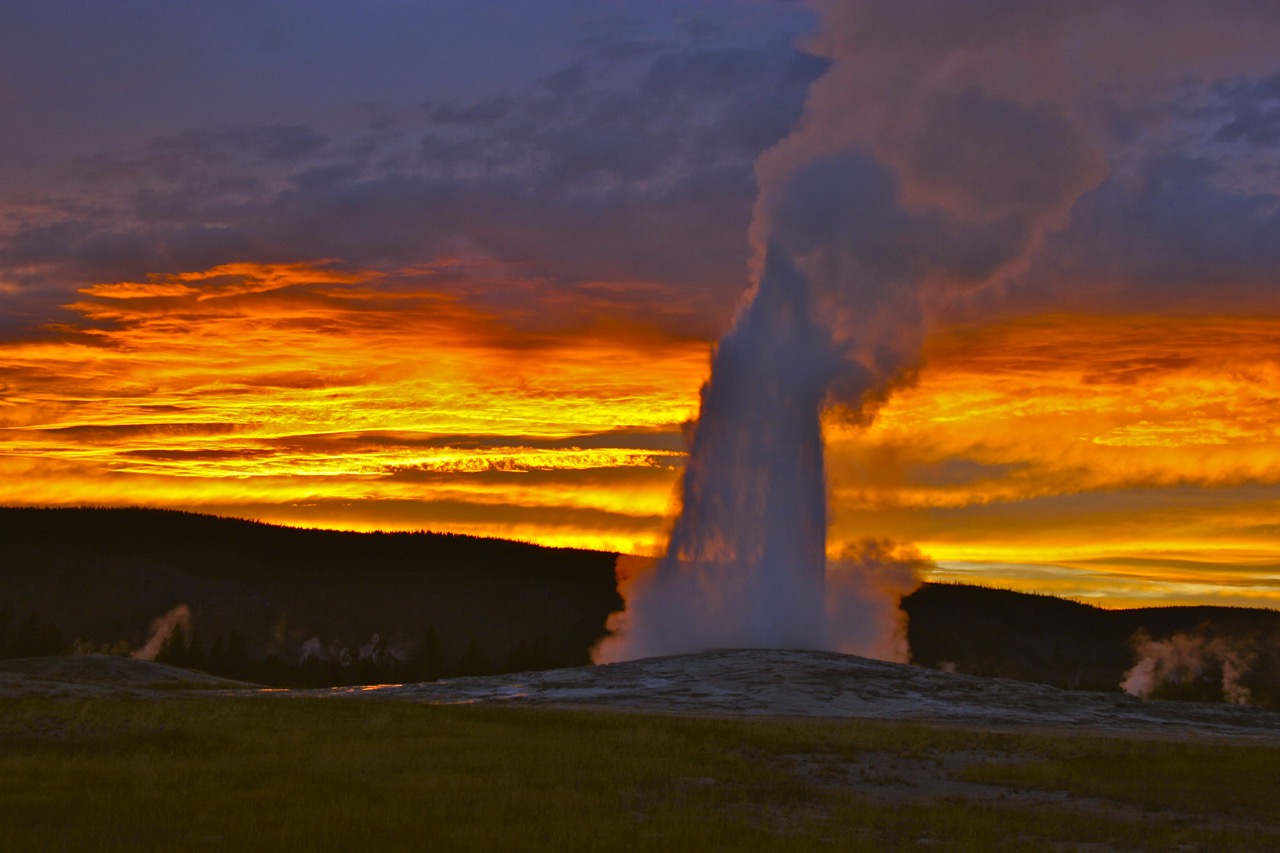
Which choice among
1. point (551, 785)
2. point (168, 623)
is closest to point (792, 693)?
point (551, 785)

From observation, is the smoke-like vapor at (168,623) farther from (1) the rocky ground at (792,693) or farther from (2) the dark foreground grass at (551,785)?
(2) the dark foreground grass at (551,785)

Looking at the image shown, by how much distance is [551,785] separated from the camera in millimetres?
23938

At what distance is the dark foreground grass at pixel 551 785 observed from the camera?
19.2 m

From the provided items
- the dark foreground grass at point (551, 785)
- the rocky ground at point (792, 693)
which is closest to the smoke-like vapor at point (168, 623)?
the rocky ground at point (792, 693)

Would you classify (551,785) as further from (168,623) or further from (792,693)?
(168,623)

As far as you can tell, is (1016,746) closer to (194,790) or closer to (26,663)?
(194,790)

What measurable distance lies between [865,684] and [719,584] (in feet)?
57.9

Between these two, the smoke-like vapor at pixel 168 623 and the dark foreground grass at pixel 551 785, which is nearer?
the dark foreground grass at pixel 551 785

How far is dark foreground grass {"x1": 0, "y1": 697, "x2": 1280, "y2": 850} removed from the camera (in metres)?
19.2

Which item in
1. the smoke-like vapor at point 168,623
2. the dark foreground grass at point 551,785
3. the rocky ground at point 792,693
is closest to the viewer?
the dark foreground grass at point 551,785

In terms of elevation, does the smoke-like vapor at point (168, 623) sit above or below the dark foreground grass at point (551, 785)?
below

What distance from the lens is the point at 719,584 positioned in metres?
67.6

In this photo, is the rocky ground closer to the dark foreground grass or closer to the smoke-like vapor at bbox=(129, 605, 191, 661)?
the dark foreground grass

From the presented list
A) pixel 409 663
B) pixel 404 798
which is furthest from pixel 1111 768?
pixel 409 663
